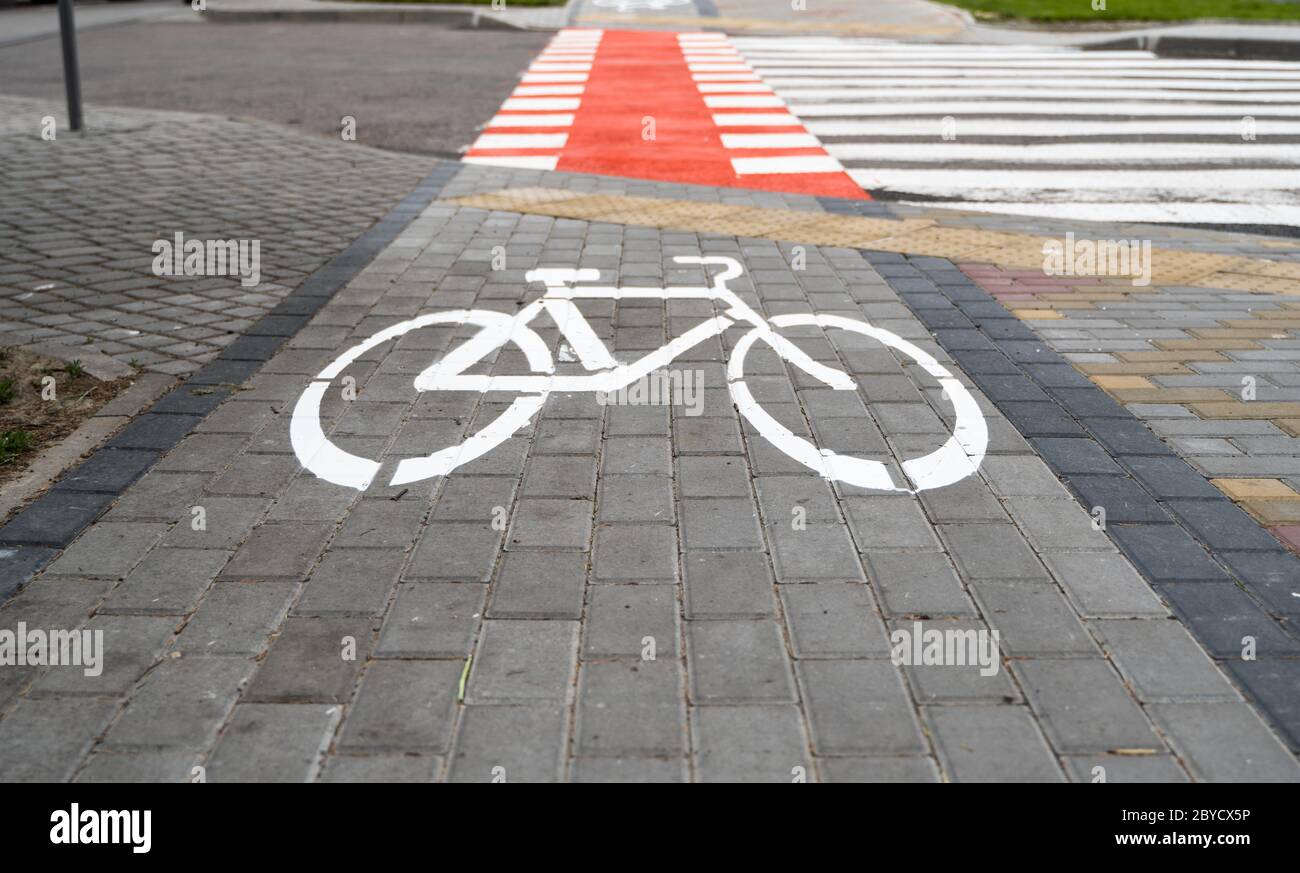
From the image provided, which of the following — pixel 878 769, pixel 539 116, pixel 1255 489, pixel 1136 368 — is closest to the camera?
pixel 878 769

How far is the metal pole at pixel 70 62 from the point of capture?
1216 cm

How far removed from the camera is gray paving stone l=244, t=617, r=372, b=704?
359 centimetres

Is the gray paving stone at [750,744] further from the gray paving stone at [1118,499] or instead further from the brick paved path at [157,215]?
the brick paved path at [157,215]

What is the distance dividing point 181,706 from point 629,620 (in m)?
1.37

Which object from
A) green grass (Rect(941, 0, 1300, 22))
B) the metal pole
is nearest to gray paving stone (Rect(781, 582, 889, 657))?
the metal pole

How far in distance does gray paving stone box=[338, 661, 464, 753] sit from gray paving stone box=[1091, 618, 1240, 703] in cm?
200

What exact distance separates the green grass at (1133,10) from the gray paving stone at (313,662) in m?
23.2

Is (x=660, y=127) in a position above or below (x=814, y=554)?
above

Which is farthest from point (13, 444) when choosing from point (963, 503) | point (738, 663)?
point (963, 503)

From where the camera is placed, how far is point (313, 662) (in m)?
3.76

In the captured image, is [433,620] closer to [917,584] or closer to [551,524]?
[551,524]

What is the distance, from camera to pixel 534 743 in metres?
3.36

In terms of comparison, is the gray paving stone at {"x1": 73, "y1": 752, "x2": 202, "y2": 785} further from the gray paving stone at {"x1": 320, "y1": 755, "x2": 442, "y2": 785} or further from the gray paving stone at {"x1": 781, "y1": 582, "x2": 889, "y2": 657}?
the gray paving stone at {"x1": 781, "y1": 582, "x2": 889, "y2": 657}
